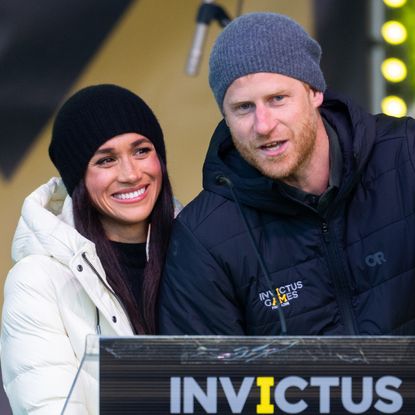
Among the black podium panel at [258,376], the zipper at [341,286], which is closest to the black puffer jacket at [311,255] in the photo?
the zipper at [341,286]

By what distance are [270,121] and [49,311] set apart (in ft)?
2.48

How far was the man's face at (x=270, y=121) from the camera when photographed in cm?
259

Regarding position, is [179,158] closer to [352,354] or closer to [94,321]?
[94,321]

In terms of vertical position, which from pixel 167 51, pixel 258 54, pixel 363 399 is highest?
pixel 167 51

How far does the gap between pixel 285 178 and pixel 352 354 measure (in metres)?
0.76

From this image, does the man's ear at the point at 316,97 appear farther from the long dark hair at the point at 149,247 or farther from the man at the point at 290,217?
the long dark hair at the point at 149,247

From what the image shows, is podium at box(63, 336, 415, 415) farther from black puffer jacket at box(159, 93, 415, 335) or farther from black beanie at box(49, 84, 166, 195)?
black beanie at box(49, 84, 166, 195)

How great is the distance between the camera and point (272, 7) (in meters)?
4.50

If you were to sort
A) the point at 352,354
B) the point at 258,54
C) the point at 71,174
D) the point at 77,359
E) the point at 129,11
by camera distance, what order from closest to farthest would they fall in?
the point at 352,354, the point at 258,54, the point at 77,359, the point at 71,174, the point at 129,11

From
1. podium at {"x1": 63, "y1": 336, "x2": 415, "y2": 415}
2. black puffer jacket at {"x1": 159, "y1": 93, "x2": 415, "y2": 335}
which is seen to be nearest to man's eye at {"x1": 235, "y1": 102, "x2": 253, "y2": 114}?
black puffer jacket at {"x1": 159, "y1": 93, "x2": 415, "y2": 335}

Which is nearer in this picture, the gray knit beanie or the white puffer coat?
the gray knit beanie

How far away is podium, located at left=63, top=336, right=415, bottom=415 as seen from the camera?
204 cm

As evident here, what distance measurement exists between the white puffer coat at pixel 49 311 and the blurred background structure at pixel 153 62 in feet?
4.54

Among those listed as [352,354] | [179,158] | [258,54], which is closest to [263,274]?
[258,54]
